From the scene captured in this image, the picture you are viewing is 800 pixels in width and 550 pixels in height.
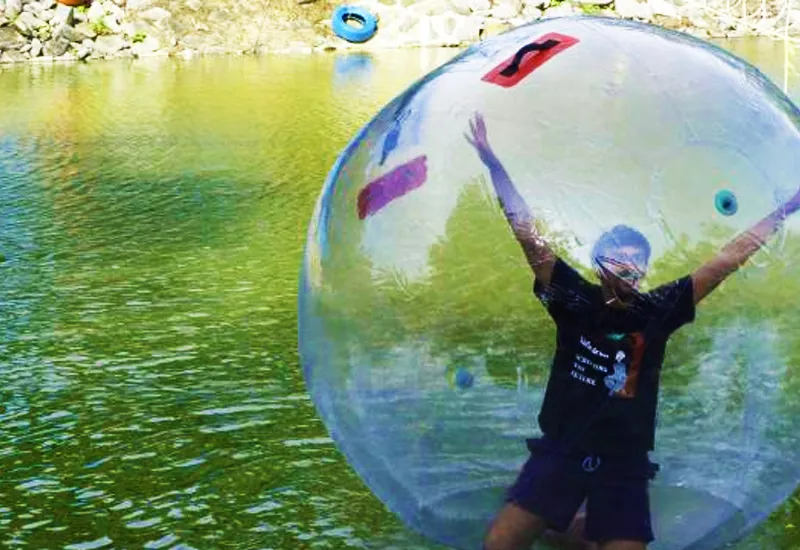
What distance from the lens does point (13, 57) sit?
30.3 m

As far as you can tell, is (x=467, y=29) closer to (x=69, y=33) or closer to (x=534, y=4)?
(x=534, y=4)

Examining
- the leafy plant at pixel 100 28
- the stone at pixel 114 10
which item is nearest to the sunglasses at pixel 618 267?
the leafy plant at pixel 100 28

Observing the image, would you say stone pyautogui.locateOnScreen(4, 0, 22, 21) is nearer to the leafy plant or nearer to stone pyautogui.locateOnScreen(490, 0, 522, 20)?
the leafy plant

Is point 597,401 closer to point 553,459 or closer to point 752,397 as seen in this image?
point 553,459

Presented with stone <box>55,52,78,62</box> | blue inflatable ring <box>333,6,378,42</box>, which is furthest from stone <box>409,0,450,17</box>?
stone <box>55,52,78,62</box>

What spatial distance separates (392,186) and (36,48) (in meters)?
27.8

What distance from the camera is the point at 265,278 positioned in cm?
971

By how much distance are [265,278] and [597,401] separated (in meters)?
5.55

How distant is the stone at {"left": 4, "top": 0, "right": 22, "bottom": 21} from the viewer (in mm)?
31534

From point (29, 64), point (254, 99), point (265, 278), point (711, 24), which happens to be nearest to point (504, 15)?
point (711, 24)

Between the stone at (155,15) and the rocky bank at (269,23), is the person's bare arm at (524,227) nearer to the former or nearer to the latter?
the rocky bank at (269,23)

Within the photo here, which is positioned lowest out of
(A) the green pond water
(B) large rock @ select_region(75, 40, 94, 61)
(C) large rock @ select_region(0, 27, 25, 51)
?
(B) large rock @ select_region(75, 40, 94, 61)

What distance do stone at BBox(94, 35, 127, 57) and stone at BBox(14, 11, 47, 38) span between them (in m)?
1.25

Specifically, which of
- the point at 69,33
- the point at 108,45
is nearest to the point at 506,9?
the point at 108,45
